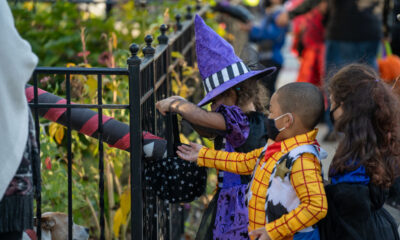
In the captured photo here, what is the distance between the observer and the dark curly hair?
7.84 ft

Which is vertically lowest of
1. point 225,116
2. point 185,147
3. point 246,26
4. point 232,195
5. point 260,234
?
point 260,234

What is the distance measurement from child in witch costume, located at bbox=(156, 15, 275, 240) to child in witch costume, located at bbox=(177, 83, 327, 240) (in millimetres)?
222

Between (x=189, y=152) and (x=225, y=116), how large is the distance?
0.22 meters

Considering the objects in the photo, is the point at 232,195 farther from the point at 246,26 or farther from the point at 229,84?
the point at 246,26

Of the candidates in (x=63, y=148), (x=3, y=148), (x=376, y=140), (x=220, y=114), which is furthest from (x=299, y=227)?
(x=63, y=148)

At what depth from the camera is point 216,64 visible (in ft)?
9.43

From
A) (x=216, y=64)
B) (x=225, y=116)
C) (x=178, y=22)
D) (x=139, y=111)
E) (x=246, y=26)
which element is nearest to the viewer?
(x=139, y=111)

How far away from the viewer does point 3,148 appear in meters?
2.12

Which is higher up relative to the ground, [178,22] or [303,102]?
[178,22]

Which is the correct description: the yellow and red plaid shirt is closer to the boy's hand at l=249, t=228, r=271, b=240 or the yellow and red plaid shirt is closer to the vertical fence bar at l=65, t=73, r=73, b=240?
the boy's hand at l=249, t=228, r=271, b=240

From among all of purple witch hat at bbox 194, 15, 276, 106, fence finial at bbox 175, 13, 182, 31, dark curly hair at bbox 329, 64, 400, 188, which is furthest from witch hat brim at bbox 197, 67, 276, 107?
fence finial at bbox 175, 13, 182, 31

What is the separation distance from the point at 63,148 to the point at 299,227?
2239mm

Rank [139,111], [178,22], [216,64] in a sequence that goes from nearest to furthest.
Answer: [139,111] < [216,64] < [178,22]

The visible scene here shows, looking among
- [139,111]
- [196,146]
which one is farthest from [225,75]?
[139,111]
